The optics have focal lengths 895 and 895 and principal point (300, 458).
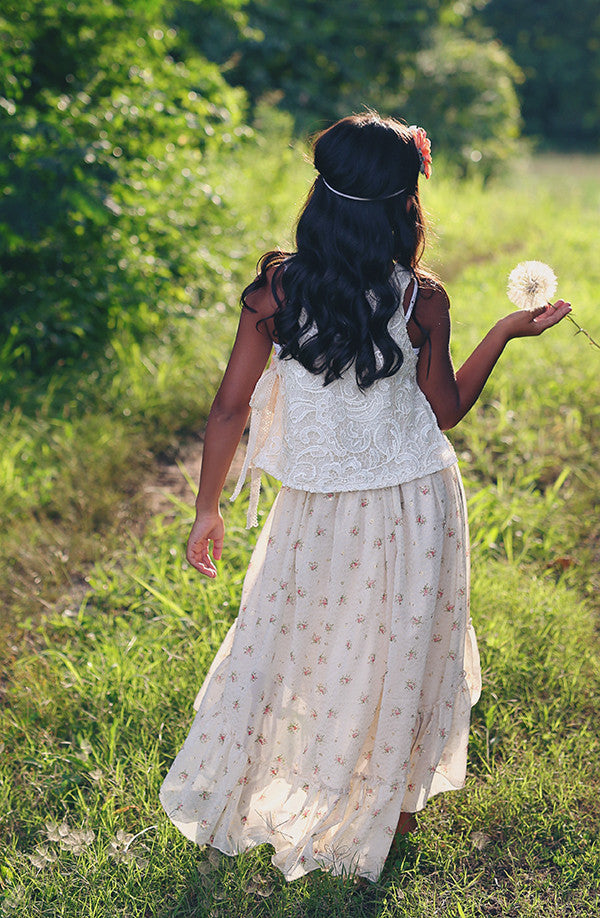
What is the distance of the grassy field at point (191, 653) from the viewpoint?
6.55 ft

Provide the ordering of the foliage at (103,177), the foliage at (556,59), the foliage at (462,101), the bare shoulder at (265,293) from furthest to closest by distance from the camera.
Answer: the foliage at (556,59) < the foliage at (462,101) < the foliage at (103,177) < the bare shoulder at (265,293)

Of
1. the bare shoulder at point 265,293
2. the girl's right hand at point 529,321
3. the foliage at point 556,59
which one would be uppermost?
the foliage at point 556,59

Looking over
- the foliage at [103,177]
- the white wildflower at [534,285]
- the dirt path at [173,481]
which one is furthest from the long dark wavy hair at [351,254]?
the foliage at [103,177]

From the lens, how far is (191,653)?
103 inches

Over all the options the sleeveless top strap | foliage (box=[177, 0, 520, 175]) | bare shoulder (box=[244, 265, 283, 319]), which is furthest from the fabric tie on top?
foliage (box=[177, 0, 520, 175])

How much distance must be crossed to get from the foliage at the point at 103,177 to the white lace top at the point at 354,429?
7.72ft

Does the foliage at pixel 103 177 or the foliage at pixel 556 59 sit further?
the foliage at pixel 556 59

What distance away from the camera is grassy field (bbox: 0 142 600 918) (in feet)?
6.55

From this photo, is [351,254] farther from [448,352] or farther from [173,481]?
[173,481]

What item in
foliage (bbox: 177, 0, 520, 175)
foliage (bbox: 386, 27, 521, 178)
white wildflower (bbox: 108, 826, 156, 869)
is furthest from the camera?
foliage (bbox: 386, 27, 521, 178)

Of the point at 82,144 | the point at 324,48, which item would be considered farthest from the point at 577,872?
the point at 324,48

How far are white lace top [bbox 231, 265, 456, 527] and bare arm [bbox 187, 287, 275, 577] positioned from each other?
2.5 inches

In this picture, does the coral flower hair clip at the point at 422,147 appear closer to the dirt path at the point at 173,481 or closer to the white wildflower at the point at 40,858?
the white wildflower at the point at 40,858

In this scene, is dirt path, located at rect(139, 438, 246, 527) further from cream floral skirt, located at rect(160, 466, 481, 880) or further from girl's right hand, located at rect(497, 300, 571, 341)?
girl's right hand, located at rect(497, 300, 571, 341)
